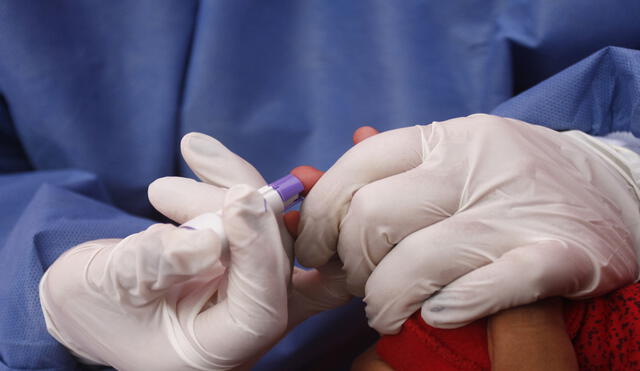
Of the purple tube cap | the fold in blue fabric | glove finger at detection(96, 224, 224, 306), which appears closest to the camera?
glove finger at detection(96, 224, 224, 306)

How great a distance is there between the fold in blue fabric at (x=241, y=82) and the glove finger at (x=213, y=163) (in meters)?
0.31

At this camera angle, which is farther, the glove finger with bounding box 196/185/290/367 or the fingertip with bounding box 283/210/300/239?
the fingertip with bounding box 283/210/300/239

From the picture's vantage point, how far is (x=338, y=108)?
113 centimetres

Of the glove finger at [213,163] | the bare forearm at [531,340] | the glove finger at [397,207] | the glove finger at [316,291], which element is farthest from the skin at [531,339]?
the glove finger at [213,163]

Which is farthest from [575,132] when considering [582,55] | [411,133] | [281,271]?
[281,271]

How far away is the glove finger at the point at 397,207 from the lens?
66 centimetres

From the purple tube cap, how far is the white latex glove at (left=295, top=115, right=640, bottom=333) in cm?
2

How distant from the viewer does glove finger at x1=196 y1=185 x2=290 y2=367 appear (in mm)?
595

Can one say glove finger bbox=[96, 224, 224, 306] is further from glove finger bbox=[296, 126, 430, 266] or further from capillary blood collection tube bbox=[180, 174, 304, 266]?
glove finger bbox=[296, 126, 430, 266]

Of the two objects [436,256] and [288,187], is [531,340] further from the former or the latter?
[288,187]

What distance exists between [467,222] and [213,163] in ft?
1.19

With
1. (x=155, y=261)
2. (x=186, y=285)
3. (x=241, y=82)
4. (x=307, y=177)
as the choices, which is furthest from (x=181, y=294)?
(x=241, y=82)

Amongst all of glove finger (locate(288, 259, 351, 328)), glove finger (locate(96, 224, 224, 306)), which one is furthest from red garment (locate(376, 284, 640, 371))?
glove finger (locate(96, 224, 224, 306))

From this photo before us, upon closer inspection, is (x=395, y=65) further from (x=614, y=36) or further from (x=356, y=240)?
(x=356, y=240)
